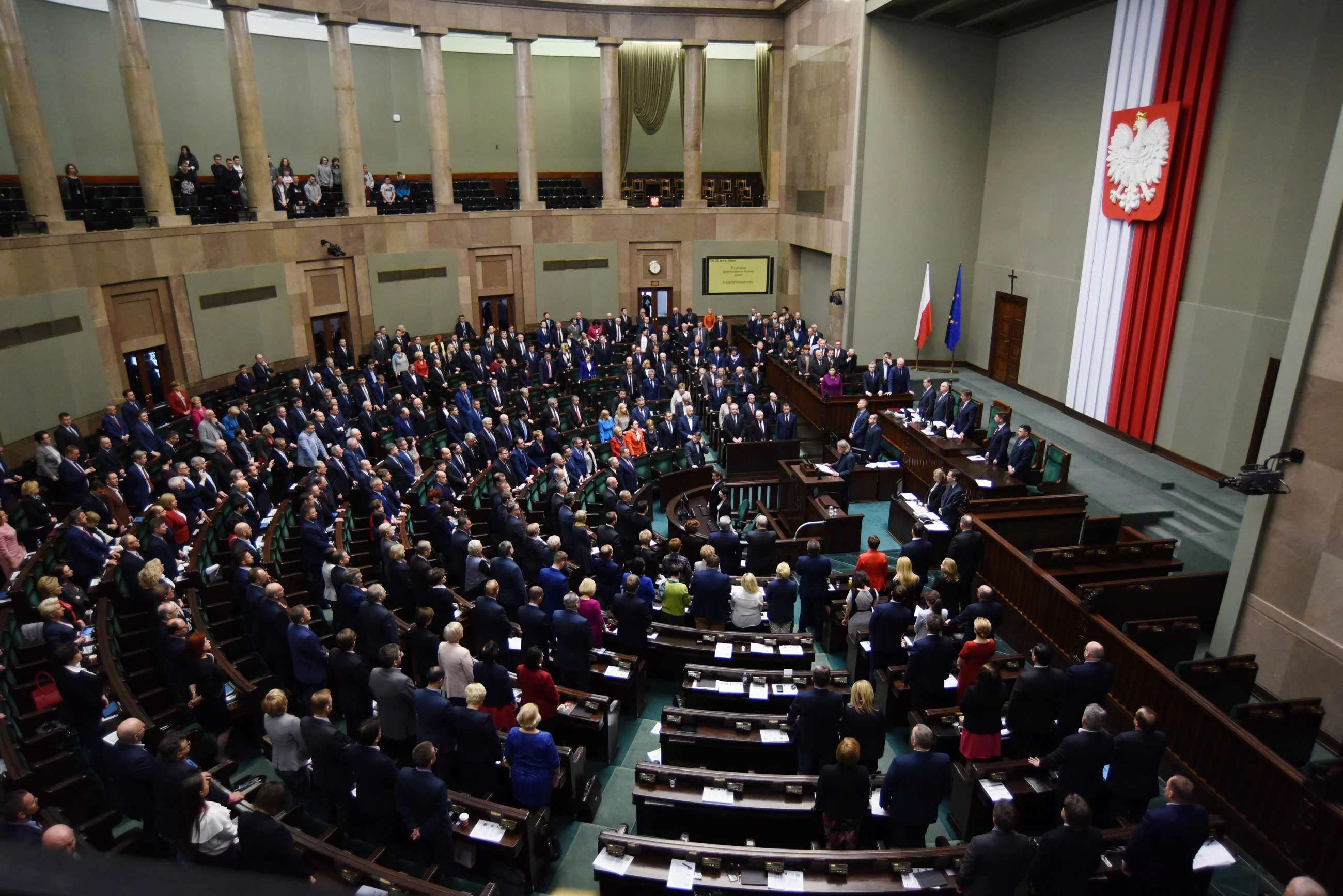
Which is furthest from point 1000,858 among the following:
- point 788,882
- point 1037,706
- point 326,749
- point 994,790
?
point 326,749

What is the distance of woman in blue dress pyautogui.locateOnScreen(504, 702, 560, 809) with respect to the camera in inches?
220

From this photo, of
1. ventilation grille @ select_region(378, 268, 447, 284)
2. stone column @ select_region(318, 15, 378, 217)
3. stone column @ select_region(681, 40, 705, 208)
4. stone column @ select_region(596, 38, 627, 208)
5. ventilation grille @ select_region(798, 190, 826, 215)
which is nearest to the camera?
stone column @ select_region(318, 15, 378, 217)

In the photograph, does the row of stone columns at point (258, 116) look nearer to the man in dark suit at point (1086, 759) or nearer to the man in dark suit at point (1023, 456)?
the man in dark suit at point (1023, 456)

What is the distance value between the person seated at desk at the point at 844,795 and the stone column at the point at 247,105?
56.5ft

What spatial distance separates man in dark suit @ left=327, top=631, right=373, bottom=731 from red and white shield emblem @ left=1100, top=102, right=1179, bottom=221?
44.0ft

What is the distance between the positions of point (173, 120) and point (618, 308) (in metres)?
12.0

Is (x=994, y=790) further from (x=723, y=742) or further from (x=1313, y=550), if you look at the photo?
(x=1313, y=550)

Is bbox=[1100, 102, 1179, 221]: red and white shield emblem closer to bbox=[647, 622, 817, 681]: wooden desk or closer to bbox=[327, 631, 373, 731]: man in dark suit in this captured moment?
bbox=[647, 622, 817, 681]: wooden desk

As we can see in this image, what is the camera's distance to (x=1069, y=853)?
4.60 m

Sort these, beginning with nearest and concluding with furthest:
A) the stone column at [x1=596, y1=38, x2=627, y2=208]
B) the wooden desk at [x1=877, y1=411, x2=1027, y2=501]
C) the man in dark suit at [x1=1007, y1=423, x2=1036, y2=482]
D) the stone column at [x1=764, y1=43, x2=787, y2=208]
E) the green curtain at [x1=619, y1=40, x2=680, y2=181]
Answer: the wooden desk at [x1=877, y1=411, x2=1027, y2=501] < the man in dark suit at [x1=1007, y1=423, x2=1036, y2=482] < the stone column at [x1=596, y1=38, x2=627, y2=208] < the stone column at [x1=764, y1=43, x2=787, y2=208] < the green curtain at [x1=619, y1=40, x2=680, y2=181]

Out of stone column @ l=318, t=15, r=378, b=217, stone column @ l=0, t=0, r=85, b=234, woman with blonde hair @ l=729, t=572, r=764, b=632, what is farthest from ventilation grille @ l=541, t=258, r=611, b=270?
woman with blonde hair @ l=729, t=572, r=764, b=632

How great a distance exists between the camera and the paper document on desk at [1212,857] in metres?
5.11

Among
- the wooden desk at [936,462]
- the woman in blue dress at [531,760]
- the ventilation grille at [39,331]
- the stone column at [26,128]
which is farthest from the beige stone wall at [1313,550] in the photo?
the stone column at [26,128]

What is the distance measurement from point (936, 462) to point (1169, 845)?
8321mm
